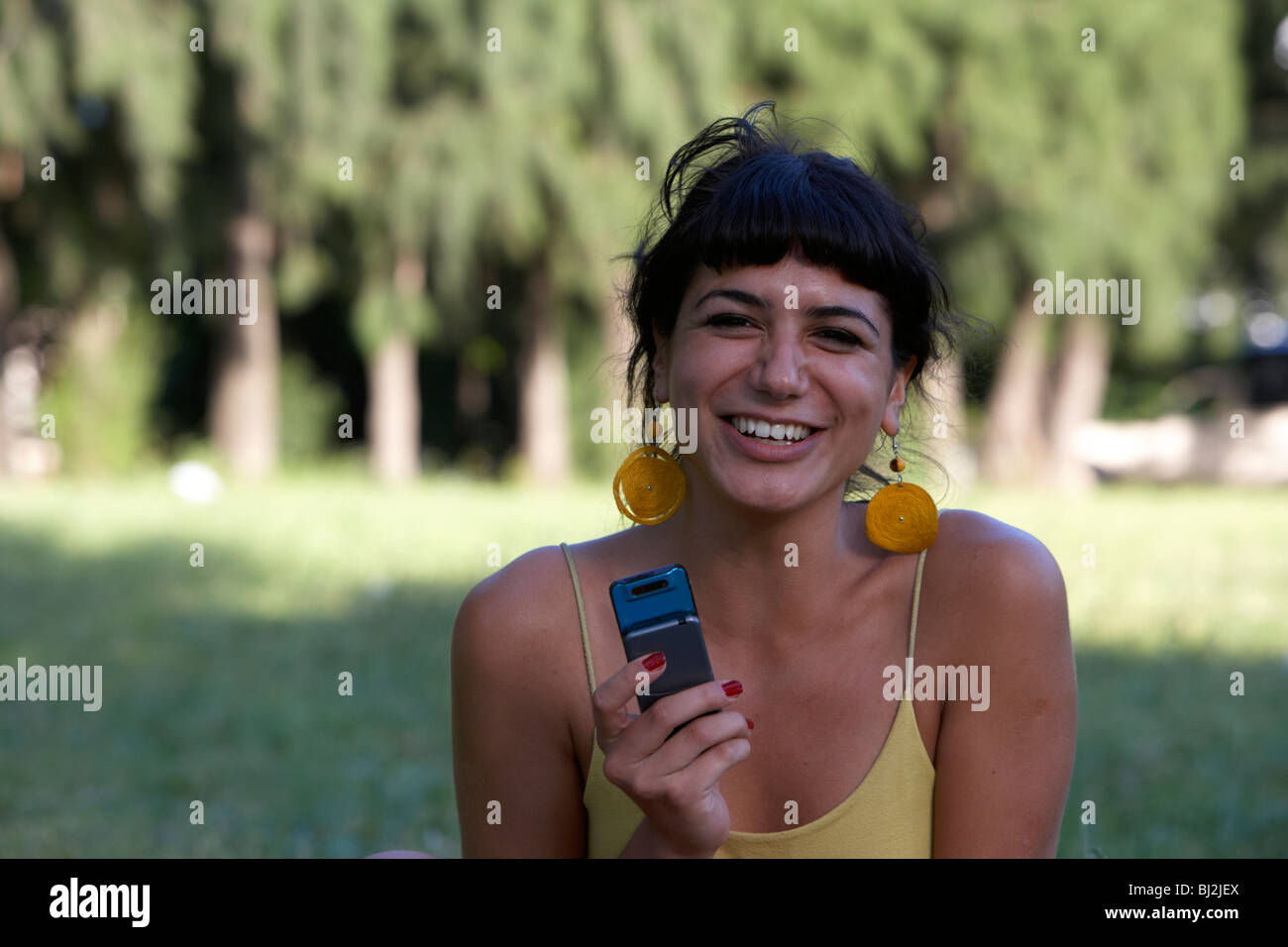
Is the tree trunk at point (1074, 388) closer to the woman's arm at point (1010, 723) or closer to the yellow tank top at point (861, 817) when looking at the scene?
the woman's arm at point (1010, 723)

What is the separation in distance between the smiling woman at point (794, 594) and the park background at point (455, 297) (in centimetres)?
321

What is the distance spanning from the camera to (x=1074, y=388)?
2078 cm

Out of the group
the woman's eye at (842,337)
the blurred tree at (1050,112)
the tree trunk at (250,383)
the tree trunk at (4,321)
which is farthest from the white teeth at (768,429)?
the tree trunk at (4,321)

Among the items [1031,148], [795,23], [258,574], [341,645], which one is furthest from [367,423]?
[341,645]

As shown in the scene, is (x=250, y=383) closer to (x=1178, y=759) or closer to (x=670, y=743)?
(x=1178, y=759)

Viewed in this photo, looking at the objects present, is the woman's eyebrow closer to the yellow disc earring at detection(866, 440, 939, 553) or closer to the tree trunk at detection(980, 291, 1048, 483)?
the yellow disc earring at detection(866, 440, 939, 553)

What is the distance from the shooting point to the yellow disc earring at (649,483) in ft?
8.20

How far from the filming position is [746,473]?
2.26 metres

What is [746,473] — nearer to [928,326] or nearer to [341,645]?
[928,326]

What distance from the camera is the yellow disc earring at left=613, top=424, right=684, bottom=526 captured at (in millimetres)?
2500

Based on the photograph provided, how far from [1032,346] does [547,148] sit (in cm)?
788

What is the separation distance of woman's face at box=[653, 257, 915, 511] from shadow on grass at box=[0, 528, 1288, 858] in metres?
1.88

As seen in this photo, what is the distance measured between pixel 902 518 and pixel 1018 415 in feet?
60.7

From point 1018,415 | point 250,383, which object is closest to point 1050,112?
point 1018,415
